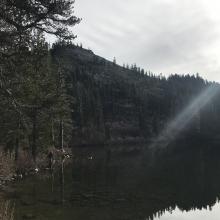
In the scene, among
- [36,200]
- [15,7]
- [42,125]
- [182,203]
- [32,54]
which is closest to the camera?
[15,7]

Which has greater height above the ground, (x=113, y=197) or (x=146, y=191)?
(x=146, y=191)

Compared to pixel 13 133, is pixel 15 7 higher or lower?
Result: higher

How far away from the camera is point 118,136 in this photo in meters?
190

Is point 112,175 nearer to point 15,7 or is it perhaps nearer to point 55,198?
point 55,198

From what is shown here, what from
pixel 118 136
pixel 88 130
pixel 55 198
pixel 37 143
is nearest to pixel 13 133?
pixel 37 143

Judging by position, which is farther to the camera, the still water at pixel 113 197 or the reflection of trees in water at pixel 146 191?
the reflection of trees in water at pixel 146 191

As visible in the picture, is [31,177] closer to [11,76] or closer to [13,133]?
[13,133]

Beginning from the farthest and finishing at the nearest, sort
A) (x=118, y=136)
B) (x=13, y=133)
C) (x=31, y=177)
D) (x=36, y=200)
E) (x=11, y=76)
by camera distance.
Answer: (x=118, y=136) < (x=13, y=133) < (x=31, y=177) < (x=36, y=200) < (x=11, y=76)

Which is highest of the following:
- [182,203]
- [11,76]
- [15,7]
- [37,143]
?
[15,7]

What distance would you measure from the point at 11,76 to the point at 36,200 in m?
10.2

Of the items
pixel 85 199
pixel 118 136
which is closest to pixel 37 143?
pixel 85 199

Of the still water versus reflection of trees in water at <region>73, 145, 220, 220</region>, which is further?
reflection of trees in water at <region>73, 145, 220, 220</region>

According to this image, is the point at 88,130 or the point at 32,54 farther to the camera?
the point at 88,130

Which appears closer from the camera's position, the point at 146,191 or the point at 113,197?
the point at 113,197
